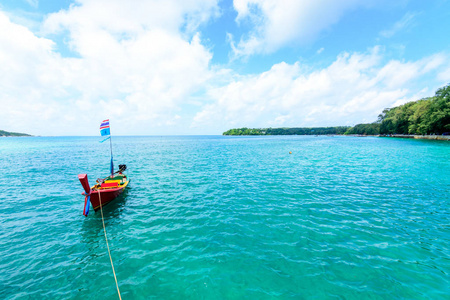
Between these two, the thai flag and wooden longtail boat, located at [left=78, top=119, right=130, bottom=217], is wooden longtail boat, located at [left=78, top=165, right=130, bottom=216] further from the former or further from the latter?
the thai flag

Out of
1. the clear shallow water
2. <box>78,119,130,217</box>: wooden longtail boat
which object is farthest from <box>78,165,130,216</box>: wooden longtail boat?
the clear shallow water

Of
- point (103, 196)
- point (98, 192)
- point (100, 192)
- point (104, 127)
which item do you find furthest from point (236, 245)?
point (104, 127)

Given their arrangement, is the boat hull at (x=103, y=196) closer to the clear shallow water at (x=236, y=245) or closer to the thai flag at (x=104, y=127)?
the clear shallow water at (x=236, y=245)

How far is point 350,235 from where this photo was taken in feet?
36.5

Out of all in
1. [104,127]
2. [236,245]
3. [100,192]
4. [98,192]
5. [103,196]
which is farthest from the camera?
[104,127]

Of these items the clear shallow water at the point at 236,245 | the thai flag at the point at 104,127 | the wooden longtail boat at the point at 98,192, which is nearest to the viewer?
the clear shallow water at the point at 236,245

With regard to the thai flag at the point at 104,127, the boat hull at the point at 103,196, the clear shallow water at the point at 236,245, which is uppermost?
the thai flag at the point at 104,127

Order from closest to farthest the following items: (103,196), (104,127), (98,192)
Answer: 1. (98,192)
2. (103,196)
3. (104,127)

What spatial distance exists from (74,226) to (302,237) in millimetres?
16026

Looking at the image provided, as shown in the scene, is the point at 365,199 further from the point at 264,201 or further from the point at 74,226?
the point at 74,226

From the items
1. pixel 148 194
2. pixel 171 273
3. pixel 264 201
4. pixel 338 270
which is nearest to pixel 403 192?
pixel 264 201

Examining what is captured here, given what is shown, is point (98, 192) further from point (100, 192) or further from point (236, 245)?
point (236, 245)

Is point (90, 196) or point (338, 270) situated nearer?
point (338, 270)

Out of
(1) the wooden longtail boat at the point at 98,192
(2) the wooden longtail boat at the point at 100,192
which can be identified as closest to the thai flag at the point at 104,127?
(2) the wooden longtail boat at the point at 100,192
